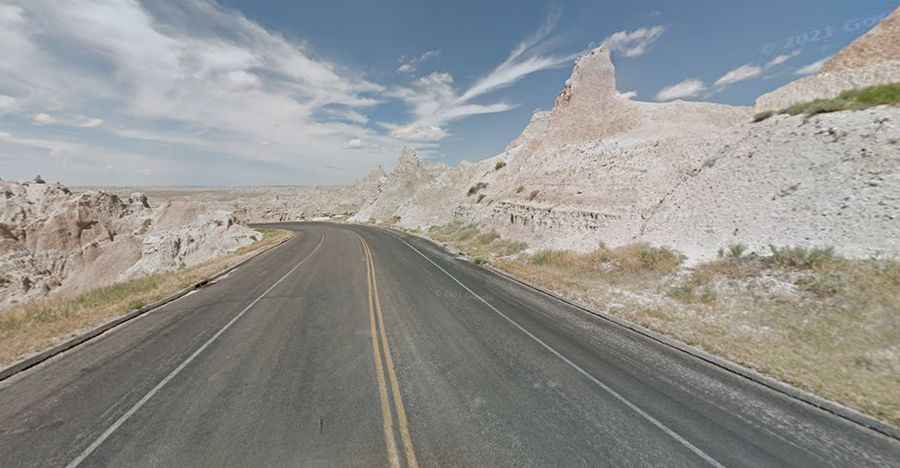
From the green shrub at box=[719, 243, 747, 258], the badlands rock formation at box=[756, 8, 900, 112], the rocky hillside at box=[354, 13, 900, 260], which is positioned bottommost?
the green shrub at box=[719, 243, 747, 258]

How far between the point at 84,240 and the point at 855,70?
53467mm

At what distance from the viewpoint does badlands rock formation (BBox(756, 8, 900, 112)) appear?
17375 mm

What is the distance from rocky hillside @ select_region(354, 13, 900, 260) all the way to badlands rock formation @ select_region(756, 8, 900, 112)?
42 cm

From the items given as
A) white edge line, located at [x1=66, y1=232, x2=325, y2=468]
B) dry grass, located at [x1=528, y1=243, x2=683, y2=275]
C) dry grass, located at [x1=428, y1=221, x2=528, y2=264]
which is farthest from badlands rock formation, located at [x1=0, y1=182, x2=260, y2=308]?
dry grass, located at [x1=528, y1=243, x2=683, y2=275]

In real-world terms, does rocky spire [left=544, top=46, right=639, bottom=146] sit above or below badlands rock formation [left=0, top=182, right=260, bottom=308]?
above

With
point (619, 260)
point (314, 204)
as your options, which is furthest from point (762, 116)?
point (314, 204)

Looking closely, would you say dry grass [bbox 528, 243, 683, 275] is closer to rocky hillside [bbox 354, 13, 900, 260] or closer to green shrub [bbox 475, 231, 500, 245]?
rocky hillside [bbox 354, 13, 900, 260]

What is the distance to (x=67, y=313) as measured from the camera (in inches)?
365

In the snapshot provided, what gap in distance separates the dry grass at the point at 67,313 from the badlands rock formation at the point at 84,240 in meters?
15.4

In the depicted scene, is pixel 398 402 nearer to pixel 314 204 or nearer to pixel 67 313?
pixel 67 313

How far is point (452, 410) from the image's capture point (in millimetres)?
4902

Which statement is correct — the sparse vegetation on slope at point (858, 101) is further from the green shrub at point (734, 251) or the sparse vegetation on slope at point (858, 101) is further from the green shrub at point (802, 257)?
the green shrub at point (802, 257)

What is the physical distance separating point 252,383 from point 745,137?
78.0ft

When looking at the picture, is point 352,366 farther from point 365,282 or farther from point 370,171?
point 370,171
